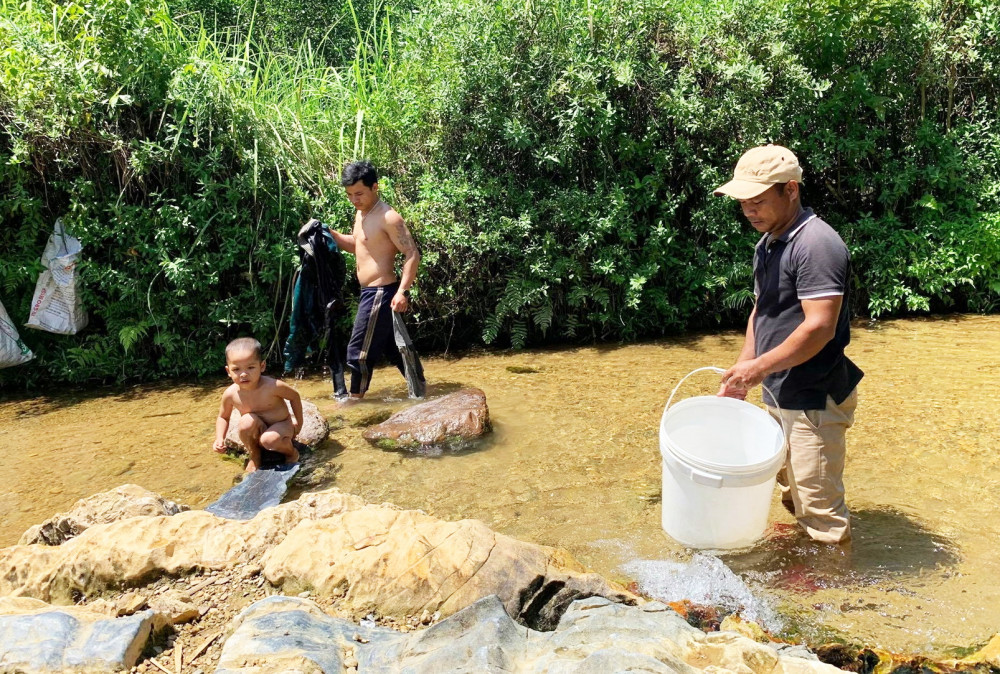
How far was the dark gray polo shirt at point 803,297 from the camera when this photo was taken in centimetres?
297

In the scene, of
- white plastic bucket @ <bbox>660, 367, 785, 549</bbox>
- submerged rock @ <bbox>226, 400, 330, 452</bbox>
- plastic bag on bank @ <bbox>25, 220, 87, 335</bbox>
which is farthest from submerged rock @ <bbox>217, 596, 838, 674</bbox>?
plastic bag on bank @ <bbox>25, 220, 87, 335</bbox>

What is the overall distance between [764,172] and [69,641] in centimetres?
287

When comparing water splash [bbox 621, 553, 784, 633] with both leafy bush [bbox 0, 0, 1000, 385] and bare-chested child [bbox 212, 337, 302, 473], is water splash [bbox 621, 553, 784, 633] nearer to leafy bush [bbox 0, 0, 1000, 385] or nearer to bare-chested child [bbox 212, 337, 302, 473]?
bare-chested child [bbox 212, 337, 302, 473]

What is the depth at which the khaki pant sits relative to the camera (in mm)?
3264

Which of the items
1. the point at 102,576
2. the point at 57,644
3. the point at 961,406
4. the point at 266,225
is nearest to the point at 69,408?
the point at 266,225

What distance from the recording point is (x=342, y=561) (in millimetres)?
2781

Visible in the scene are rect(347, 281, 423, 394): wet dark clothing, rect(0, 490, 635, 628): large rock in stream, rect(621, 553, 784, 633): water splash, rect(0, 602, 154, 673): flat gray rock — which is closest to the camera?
rect(0, 602, 154, 673): flat gray rock

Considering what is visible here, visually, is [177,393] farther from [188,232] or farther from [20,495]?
[20,495]

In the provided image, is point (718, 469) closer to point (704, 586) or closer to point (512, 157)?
point (704, 586)

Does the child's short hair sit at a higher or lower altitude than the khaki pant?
higher

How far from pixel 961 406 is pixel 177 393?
6238 millimetres

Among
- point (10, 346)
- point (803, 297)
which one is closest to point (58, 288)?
point (10, 346)

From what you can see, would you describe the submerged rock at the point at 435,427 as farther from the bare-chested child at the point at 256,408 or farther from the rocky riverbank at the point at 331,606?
the rocky riverbank at the point at 331,606

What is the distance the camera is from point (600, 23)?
7.44 meters
